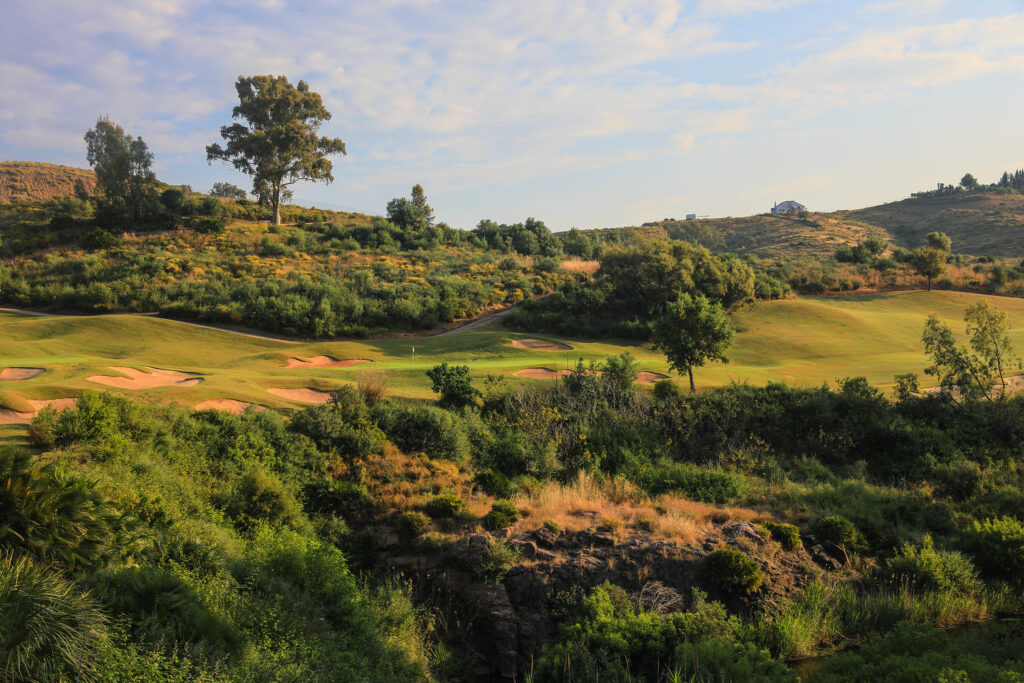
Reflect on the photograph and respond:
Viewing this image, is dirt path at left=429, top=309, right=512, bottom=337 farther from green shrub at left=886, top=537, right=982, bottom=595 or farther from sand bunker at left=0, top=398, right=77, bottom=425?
green shrub at left=886, top=537, right=982, bottom=595

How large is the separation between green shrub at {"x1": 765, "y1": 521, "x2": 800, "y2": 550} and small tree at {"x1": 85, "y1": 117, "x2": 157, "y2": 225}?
50.8 meters

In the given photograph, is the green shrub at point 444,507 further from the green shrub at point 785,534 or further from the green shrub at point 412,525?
the green shrub at point 785,534

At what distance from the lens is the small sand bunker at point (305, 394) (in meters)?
15.6

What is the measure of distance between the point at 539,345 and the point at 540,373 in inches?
261

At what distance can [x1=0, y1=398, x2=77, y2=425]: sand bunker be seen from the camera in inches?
427

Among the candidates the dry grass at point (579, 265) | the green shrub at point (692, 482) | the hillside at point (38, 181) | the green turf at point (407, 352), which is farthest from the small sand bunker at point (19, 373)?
the hillside at point (38, 181)

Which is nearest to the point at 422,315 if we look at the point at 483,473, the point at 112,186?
the point at 483,473

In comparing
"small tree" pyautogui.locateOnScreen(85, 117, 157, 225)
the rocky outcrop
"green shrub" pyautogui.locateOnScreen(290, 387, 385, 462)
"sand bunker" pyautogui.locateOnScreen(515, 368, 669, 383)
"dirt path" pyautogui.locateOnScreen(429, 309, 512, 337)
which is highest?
"small tree" pyautogui.locateOnScreen(85, 117, 157, 225)

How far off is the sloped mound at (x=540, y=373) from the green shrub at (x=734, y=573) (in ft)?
35.5

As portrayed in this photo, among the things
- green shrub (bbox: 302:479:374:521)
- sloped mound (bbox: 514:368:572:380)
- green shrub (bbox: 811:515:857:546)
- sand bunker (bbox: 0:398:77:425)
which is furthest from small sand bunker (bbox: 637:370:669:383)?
sand bunker (bbox: 0:398:77:425)

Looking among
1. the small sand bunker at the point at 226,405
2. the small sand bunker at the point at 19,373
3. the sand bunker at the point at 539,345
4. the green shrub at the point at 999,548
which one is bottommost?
the green shrub at the point at 999,548

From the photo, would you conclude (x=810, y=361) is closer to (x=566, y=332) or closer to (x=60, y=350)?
(x=566, y=332)

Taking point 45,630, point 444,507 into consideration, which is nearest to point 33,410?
point 444,507

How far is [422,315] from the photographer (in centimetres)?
3016
